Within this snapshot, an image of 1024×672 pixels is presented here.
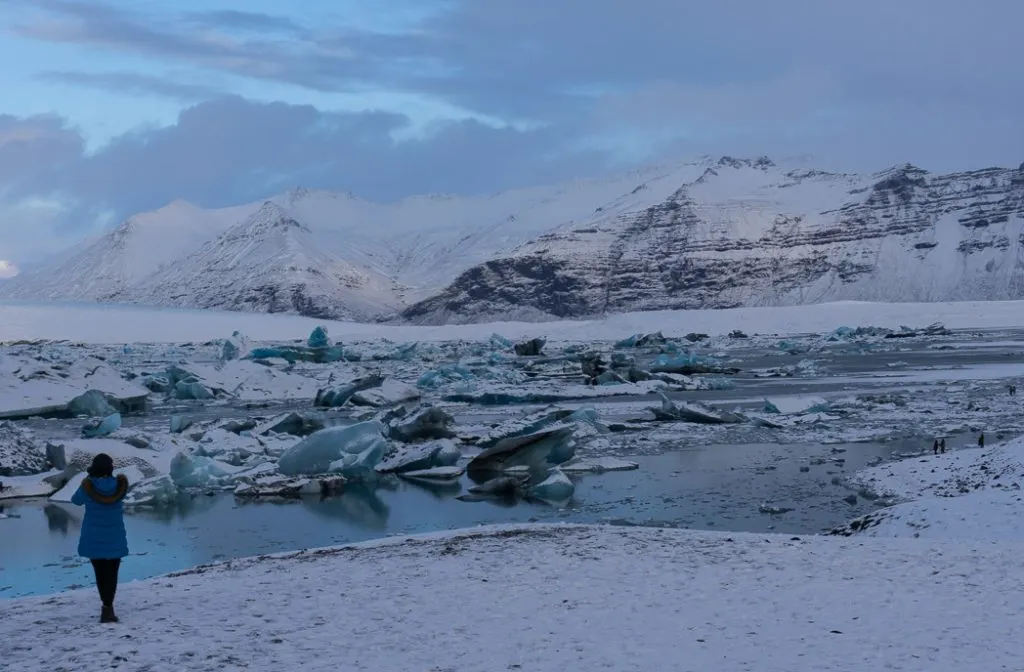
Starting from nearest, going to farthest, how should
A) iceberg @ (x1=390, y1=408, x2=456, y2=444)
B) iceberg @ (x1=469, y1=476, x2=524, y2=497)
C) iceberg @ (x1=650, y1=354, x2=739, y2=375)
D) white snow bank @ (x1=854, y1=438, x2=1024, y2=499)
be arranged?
white snow bank @ (x1=854, y1=438, x2=1024, y2=499), iceberg @ (x1=469, y1=476, x2=524, y2=497), iceberg @ (x1=390, y1=408, x2=456, y2=444), iceberg @ (x1=650, y1=354, x2=739, y2=375)

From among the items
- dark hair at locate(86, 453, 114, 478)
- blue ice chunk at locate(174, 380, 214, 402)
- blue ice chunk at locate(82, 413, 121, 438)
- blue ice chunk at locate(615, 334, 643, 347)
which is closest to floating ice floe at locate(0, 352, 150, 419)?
blue ice chunk at locate(174, 380, 214, 402)

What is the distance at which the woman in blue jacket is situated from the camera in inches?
289

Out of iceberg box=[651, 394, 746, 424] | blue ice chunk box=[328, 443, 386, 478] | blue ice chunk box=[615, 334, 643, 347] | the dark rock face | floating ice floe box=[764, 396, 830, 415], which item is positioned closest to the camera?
blue ice chunk box=[328, 443, 386, 478]

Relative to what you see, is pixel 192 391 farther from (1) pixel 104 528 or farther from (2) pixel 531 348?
(2) pixel 531 348

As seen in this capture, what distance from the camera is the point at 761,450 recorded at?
718 inches

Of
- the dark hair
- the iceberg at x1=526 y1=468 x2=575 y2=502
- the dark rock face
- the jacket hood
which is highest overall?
the dark rock face

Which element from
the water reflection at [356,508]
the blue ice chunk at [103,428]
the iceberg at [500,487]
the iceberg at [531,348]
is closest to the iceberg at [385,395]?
the blue ice chunk at [103,428]

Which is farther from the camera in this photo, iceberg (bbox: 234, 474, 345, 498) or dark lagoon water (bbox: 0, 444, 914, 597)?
iceberg (bbox: 234, 474, 345, 498)

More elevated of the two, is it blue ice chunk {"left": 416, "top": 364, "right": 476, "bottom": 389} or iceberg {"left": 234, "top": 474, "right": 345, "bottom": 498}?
blue ice chunk {"left": 416, "top": 364, "right": 476, "bottom": 389}

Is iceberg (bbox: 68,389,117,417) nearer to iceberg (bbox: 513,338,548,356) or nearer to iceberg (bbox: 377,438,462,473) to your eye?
iceberg (bbox: 377,438,462,473)

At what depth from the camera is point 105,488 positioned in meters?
7.38

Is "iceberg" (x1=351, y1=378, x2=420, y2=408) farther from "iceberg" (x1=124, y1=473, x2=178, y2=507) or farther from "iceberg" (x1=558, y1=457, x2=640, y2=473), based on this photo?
"iceberg" (x1=124, y1=473, x2=178, y2=507)

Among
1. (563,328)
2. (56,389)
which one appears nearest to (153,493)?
(56,389)

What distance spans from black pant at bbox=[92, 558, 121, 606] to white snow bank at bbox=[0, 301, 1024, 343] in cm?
6667
